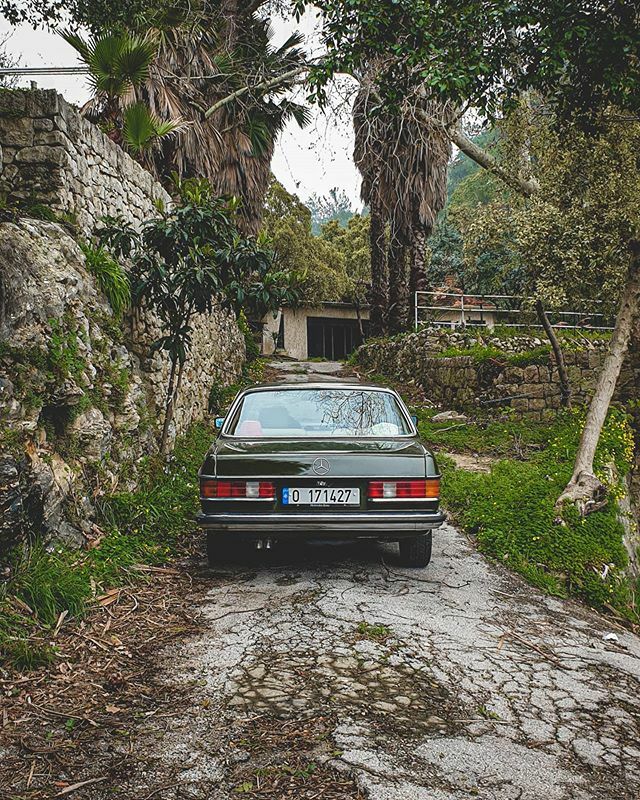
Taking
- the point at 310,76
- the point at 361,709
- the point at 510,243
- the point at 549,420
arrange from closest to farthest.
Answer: the point at 361,709
the point at 310,76
the point at 510,243
the point at 549,420

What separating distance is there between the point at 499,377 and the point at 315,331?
18421mm

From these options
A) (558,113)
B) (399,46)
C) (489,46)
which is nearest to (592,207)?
(558,113)

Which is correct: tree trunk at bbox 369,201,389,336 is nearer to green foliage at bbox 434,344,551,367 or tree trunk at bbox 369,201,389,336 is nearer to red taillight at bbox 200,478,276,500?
green foliage at bbox 434,344,551,367

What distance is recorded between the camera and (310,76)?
6.37m

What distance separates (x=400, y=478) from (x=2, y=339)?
2.85 meters

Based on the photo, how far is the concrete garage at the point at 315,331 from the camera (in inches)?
1132

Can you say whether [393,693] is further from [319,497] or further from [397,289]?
[397,289]

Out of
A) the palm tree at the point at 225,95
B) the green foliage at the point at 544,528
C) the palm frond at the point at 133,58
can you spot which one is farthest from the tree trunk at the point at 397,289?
the palm frond at the point at 133,58

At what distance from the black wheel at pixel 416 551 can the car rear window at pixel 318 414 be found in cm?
83

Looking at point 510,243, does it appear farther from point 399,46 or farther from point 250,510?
point 250,510

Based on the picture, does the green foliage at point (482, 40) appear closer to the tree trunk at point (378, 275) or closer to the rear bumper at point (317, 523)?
the rear bumper at point (317, 523)

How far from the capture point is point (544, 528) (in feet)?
20.9

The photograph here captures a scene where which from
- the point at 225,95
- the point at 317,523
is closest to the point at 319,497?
the point at 317,523

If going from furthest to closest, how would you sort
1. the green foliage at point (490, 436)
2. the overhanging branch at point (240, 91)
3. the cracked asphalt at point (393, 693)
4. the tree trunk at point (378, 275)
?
the tree trunk at point (378, 275) → the overhanging branch at point (240, 91) → the green foliage at point (490, 436) → the cracked asphalt at point (393, 693)
